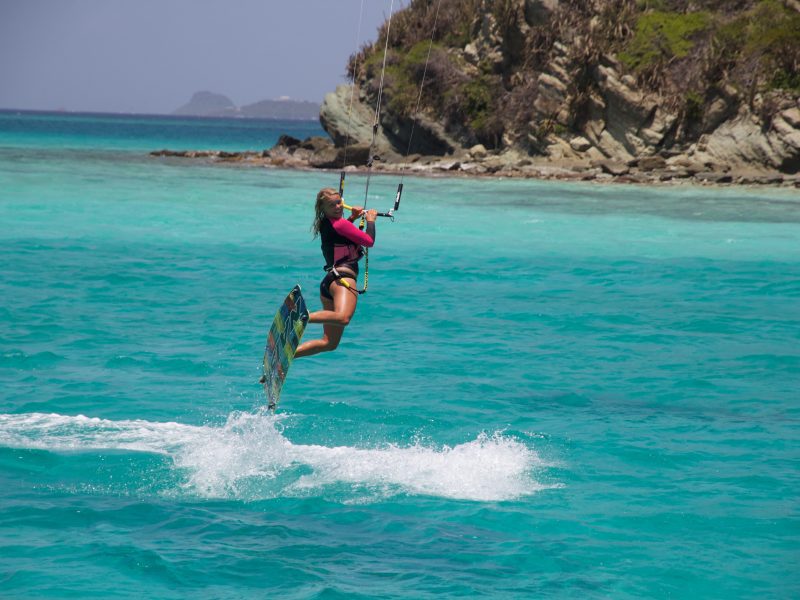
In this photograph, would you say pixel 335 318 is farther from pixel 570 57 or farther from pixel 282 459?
pixel 570 57

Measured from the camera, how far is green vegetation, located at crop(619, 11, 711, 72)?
153 feet

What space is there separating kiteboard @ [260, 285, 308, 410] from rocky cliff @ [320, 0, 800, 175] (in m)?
35.0

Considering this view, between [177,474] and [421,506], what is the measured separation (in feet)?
8.34

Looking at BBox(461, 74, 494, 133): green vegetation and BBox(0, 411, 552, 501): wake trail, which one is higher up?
BBox(461, 74, 494, 133): green vegetation

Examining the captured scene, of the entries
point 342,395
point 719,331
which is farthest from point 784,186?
point 342,395

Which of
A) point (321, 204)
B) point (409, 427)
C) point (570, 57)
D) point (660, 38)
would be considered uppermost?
point (660, 38)

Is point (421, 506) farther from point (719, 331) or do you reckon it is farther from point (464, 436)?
point (719, 331)

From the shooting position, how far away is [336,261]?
11.2 meters

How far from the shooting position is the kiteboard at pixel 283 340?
10.6 m

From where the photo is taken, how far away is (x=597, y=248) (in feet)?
85.3

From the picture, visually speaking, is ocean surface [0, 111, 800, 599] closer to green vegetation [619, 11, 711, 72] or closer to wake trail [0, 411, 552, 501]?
wake trail [0, 411, 552, 501]

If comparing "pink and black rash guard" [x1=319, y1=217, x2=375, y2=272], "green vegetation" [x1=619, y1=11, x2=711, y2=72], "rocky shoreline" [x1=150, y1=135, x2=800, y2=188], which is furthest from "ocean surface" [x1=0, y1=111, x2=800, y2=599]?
"green vegetation" [x1=619, y1=11, x2=711, y2=72]

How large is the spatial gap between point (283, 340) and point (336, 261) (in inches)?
40.6

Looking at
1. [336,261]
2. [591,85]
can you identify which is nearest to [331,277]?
[336,261]
